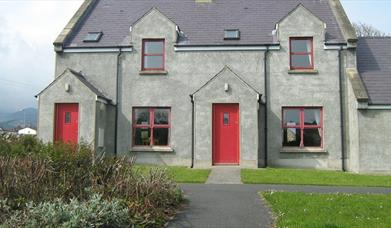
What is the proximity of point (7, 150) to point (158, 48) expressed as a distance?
13093 millimetres

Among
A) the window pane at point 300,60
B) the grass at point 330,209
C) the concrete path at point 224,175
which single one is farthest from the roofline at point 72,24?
the grass at point 330,209

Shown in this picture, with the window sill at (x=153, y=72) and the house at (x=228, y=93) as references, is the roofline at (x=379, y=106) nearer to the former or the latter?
the house at (x=228, y=93)

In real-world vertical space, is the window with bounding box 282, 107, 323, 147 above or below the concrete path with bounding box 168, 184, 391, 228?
above

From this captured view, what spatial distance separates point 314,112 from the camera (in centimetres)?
2261

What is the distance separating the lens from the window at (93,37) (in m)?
24.1

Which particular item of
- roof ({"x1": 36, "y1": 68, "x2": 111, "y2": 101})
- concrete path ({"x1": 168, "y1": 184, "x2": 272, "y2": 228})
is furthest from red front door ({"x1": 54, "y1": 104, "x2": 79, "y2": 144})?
concrete path ({"x1": 168, "y1": 184, "x2": 272, "y2": 228})

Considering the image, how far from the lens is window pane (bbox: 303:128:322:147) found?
22.3 metres

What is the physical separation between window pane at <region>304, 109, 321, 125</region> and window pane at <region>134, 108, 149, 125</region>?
8329 mm

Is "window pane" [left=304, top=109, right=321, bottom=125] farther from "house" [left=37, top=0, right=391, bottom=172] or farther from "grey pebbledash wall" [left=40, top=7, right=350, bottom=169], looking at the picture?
"grey pebbledash wall" [left=40, top=7, right=350, bottom=169]

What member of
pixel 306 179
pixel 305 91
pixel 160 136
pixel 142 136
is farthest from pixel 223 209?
pixel 305 91

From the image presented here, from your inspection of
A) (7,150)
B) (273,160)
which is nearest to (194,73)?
(273,160)

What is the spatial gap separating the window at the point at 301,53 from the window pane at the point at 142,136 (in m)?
8.44

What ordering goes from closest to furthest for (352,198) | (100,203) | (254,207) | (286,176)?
(100,203), (254,207), (352,198), (286,176)

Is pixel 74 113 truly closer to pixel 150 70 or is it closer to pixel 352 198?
pixel 150 70
